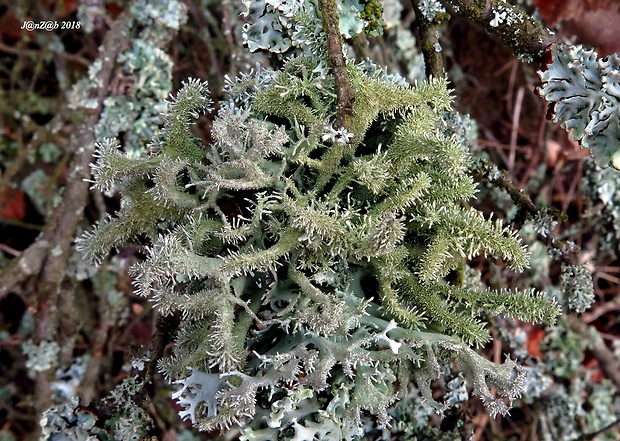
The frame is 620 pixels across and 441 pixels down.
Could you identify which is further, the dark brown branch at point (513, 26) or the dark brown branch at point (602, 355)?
the dark brown branch at point (602, 355)

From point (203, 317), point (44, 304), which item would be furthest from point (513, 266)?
point (44, 304)

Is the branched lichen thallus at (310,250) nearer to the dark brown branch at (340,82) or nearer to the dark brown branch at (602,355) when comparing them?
the dark brown branch at (340,82)

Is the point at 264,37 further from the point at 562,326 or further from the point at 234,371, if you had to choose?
the point at 562,326

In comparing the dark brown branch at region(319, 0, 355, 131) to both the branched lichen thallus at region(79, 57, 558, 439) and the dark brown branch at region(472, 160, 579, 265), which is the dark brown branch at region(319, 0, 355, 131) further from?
the dark brown branch at region(472, 160, 579, 265)

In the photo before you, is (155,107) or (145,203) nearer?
(145,203)

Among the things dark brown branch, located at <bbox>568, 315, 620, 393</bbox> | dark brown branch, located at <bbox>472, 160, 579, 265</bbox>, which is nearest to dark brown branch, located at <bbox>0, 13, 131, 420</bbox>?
dark brown branch, located at <bbox>472, 160, 579, 265</bbox>

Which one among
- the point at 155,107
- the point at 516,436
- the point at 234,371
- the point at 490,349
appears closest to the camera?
the point at 234,371

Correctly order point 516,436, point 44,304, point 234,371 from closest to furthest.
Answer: point 234,371 < point 44,304 < point 516,436

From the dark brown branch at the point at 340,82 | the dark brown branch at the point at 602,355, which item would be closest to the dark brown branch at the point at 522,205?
the dark brown branch at the point at 340,82

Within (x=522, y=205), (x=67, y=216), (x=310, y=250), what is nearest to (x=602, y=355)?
(x=522, y=205)
